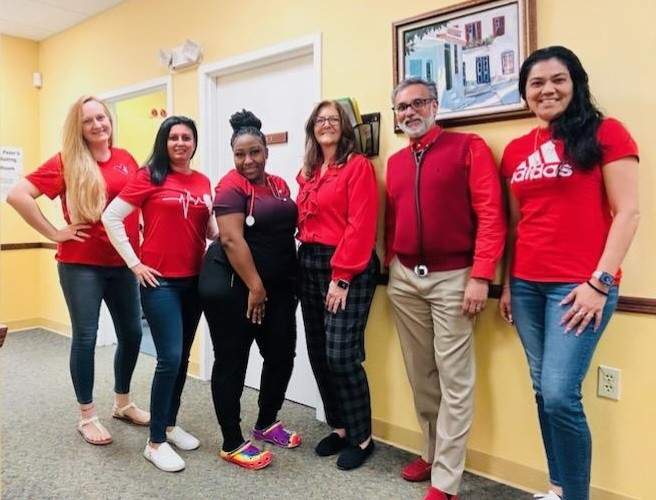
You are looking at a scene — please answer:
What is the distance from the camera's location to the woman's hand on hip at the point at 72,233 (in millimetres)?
2236

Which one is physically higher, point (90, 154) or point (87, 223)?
point (90, 154)

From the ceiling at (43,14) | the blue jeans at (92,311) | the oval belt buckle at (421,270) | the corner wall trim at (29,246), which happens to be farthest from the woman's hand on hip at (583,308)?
the corner wall trim at (29,246)

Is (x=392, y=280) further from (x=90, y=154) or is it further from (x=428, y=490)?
(x=90, y=154)

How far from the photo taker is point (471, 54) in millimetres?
1959

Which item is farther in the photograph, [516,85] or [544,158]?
[516,85]

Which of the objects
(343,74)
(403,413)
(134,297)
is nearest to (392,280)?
(403,413)

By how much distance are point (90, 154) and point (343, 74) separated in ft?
3.87

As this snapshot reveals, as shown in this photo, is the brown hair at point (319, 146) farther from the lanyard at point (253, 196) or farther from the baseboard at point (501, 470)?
the baseboard at point (501, 470)

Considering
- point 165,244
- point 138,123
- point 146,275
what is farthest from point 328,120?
point 138,123

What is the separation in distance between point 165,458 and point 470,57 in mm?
1964

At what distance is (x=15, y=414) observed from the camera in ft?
8.71

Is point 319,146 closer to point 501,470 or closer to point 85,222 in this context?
point 85,222

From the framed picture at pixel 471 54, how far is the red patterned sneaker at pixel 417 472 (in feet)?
4.40

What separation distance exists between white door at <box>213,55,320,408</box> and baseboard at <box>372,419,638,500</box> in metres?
0.52
